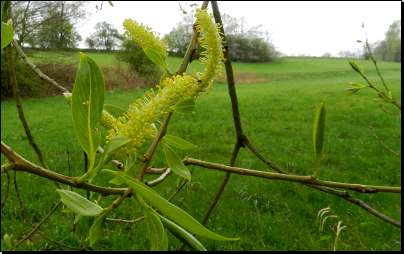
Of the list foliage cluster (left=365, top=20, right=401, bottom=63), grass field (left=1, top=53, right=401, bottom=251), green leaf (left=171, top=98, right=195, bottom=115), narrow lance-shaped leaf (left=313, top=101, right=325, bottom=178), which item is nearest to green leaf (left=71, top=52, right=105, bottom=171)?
green leaf (left=171, top=98, right=195, bottom=115)

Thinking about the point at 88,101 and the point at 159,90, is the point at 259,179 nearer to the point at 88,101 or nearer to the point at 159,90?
the point at 159,90

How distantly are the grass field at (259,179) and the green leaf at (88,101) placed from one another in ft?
2.01

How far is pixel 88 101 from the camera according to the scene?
419 mm

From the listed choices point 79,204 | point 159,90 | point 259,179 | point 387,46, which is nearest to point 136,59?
point 259,179

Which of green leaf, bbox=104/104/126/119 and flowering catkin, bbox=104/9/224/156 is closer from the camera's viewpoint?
flowering catkin, bbox=104/9/224/156

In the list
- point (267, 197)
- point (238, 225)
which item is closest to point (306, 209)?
point (267, 197)

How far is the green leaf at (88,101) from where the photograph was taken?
406mm

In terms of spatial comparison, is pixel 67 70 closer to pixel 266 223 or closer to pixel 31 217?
pixel 31 217

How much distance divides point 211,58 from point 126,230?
2955 millimetres

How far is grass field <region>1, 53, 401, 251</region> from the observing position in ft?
9.80

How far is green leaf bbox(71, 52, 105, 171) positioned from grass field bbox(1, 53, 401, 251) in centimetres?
61

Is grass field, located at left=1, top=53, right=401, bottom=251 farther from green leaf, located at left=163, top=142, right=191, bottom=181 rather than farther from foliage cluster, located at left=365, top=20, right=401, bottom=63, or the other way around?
foliage cluster, located at left=365, top=20, right=401, bottom=63

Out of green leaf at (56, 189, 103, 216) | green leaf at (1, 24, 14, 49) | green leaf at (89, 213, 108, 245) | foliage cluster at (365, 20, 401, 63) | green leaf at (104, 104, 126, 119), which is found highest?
foliage cluster at (365, 20, 401, 63)

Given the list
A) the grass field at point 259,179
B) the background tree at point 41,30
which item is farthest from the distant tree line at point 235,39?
the background tree at point 41,30
